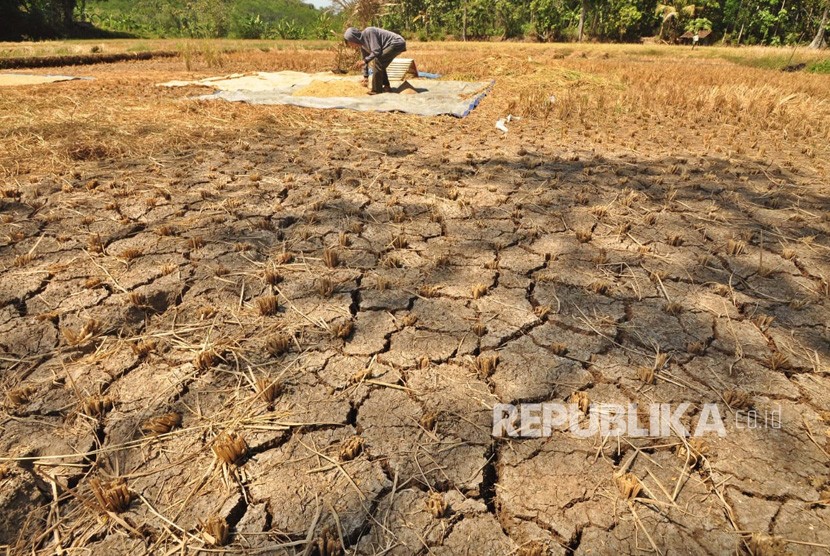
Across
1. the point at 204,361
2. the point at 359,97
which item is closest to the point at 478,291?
the point at 204,361

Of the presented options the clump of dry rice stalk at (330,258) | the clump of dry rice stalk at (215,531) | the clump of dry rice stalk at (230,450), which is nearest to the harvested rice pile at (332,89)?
the clump of dry rice stalk at (330,258)

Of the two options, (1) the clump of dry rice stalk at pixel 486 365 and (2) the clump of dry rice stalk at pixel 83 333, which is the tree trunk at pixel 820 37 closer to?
(1) the clump of dry rice stalk at pixel 486 365

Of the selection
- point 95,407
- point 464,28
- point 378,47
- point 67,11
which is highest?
point 67,11

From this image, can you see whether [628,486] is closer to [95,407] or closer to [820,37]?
[95,407]

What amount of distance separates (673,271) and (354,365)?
7.36 ft

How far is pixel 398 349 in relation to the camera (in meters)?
2.31

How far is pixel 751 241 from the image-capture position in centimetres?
345

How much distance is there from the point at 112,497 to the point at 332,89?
29.2 feet

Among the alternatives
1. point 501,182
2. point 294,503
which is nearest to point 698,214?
point 501,182

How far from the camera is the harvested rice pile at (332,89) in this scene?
8811 millimetres

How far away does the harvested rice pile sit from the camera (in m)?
8.81

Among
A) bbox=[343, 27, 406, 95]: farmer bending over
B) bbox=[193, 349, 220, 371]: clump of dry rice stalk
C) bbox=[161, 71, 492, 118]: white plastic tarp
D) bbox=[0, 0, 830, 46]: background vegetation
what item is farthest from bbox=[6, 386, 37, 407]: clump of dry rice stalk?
bbox=[0, 0, 830, 46]: background vegetation

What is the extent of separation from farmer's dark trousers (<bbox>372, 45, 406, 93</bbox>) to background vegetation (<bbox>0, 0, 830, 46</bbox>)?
19359 mm

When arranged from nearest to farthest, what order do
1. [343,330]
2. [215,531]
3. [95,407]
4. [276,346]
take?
[215,531]
[95,407]
[276,346]
[343,330]
